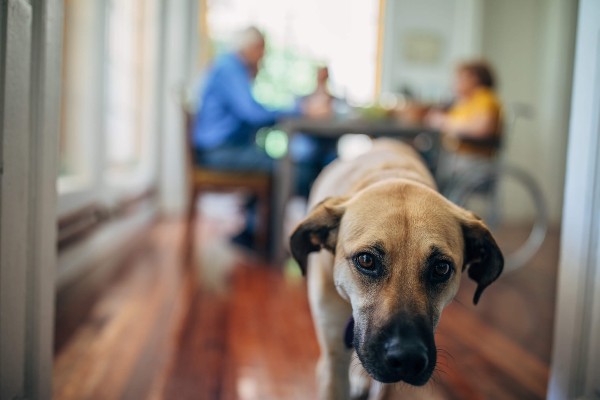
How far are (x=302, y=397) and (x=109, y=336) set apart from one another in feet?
2.62

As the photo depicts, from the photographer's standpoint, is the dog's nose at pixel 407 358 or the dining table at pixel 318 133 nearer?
the dog's nose at pixel 407 358

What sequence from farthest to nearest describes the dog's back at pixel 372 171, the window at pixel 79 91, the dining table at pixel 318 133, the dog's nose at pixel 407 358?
the dining table at pixel 318 133 < the window at pixel 79 91 < the dog's back at pixel 372 171 < the dog's nose at pixel 407 358

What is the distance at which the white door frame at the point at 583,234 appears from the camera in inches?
50.0

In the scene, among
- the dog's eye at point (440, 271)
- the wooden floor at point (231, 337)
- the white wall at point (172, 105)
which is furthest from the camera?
the white wall at point (172, 105)

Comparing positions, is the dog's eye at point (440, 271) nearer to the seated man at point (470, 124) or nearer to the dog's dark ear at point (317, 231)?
the dog's dark ear at point (317, 231)

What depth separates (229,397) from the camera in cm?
155

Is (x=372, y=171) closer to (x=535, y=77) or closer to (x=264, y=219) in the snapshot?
(x=264, y=219)

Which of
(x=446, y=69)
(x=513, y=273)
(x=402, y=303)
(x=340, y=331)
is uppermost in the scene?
(x=446, y=69)

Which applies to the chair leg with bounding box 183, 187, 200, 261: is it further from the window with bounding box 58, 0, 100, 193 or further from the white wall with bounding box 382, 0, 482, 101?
the white wall with bounding box 382, 0, 482, 101

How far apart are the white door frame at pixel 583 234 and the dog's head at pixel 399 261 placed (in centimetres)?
26

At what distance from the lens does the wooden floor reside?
1.63m

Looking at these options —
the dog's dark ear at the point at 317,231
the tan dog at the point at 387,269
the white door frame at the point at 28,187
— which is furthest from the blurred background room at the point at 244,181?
the dog's dark ear at the point at 317,231

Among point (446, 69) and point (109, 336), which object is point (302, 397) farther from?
point (446, 69)

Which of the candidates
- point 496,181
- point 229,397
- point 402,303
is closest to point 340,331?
point 402,303
